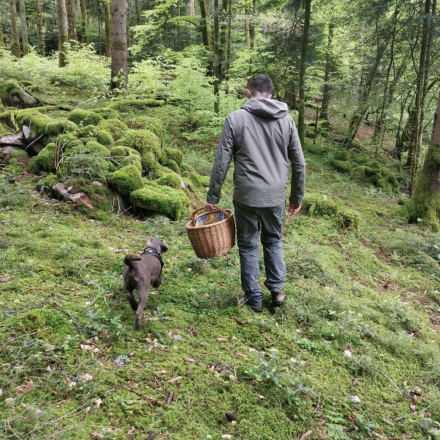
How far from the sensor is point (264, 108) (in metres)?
3.46

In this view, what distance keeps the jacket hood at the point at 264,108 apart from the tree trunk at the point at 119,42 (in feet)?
26.5

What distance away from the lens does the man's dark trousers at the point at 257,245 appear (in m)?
3.68

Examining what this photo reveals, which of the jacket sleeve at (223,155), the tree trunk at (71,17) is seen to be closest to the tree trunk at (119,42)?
the jacket sleeve at (223,155)

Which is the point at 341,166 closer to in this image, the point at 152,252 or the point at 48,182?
the point at 48,182

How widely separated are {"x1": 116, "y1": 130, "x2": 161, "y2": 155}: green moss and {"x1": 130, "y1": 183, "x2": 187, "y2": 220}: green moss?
1.23 meters

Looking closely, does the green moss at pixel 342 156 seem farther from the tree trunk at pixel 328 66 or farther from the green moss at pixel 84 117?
the green moss at pixel 84 117

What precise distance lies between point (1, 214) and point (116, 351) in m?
3.16

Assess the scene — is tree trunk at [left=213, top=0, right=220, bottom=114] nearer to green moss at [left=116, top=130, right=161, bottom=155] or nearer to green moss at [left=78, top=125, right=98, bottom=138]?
green moss at [left=116, top=130, right=161, bottom=155]

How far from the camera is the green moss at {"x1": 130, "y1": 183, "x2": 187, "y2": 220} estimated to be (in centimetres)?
589

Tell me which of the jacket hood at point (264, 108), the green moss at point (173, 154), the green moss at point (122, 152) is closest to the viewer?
the jacket hood at point (264, 108)

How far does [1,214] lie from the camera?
194 inches

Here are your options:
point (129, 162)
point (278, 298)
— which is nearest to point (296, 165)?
point (278, 298)

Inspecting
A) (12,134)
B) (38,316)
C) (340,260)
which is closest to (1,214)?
(38,316)

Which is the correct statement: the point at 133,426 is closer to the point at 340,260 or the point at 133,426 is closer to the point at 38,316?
the point at 38,316
